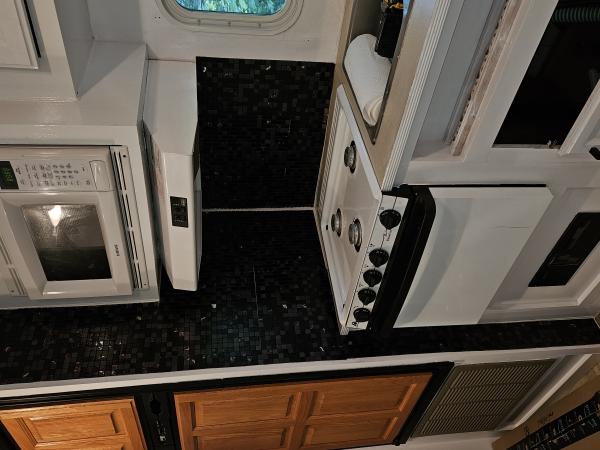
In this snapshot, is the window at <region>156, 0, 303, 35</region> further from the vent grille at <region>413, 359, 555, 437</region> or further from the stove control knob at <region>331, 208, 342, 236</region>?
the vent grille at <region>413, 359, 555, 437</region>

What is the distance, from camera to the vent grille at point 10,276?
4.97 ft

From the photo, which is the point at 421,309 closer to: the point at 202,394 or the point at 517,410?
the point at 202,394

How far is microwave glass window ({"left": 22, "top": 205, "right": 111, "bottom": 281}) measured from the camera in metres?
1.46

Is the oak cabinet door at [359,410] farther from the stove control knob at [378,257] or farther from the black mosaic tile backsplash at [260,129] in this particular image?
the black mosaic tile backsplash at [260,129]

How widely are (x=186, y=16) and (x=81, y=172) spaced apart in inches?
28.7

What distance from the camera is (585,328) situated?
1890mm

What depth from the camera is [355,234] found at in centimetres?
151

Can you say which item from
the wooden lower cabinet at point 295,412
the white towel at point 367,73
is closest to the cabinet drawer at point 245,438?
the wooden lower cabinet at point 295,412

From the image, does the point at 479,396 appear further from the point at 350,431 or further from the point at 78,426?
the point at 78,426

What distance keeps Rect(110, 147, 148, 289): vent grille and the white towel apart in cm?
70

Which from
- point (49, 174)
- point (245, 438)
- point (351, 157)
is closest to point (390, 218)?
point (351, 157)

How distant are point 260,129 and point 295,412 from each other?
111 centimetres

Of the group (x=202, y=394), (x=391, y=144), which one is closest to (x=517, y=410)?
(x=202, y=394)

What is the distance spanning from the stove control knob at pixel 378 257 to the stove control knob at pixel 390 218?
106mm
